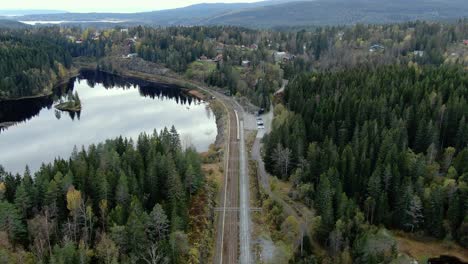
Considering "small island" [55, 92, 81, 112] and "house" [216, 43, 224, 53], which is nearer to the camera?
"small island" [55, 92, 81, 112]

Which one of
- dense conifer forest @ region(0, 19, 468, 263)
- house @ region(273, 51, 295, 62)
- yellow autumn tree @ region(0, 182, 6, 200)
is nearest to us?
dense conifer forest @ region(0, 19, 468, 263)

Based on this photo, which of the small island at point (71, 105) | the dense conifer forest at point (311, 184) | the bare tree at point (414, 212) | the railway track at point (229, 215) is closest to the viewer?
the dense conifer forest at point (311, 184)

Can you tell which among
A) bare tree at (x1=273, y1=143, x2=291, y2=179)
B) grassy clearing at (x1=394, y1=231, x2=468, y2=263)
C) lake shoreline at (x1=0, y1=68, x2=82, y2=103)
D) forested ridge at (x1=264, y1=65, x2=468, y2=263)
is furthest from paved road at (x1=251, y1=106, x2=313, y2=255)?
lake shoreline at (x1=0, y1=68, x2=82, y2=103)

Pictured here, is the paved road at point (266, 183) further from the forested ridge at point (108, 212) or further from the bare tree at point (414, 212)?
the bare tree at point (414, 212)

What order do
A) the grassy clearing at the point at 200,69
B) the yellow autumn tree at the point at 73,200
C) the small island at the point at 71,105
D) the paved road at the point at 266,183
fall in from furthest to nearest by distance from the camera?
the grassy clearing at the point at 200,69, the small island at the point at 71,105, the paved road at the point at 266,183, the yellow autumn tree at the point at 73,200

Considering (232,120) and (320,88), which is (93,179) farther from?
(320,88)

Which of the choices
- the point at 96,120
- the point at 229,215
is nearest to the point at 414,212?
the point at 229,215

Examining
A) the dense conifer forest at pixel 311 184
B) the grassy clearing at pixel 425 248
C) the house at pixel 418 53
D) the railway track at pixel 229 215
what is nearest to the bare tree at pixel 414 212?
the dense conifer forest at pixel 311 184

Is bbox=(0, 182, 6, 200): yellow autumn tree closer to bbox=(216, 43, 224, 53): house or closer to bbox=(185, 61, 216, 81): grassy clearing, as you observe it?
bbox=(185, 61, 216, 81): grassy clearing

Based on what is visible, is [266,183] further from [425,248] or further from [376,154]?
[425,248]
